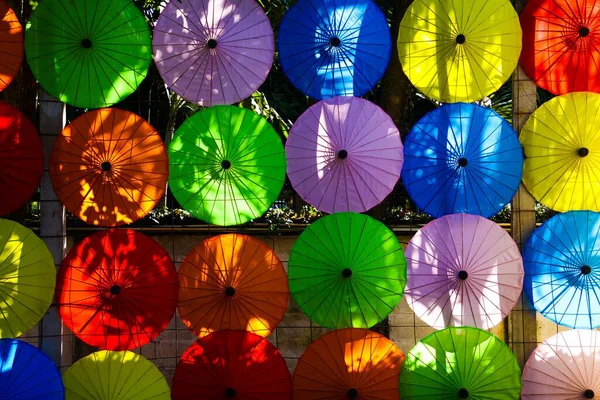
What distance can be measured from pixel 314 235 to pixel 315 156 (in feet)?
1.58

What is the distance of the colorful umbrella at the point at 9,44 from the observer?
14.6 ft

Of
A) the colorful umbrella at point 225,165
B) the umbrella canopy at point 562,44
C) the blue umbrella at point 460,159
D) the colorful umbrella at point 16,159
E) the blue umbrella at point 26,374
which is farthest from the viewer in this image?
the umbrella canopy at point 562,44

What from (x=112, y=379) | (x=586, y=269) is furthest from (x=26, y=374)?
(x=586, y=269)

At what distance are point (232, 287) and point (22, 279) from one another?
1226 mm

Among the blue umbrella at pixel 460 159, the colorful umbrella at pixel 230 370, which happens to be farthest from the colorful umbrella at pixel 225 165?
the blue umbrella at pixel 460 159

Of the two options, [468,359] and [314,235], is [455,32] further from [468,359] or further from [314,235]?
[468,359]

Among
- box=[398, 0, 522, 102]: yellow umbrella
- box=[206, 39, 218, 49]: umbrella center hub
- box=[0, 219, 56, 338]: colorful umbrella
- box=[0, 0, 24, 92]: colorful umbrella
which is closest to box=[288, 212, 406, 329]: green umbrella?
box=[398, 0, 522, 102]: yellow umbrella

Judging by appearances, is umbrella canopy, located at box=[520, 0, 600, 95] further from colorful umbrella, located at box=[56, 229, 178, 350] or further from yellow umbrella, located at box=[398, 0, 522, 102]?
colorful umbrella, located at box=[56, 229, 178, 350]

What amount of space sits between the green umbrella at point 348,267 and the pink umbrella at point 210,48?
40.3 inches

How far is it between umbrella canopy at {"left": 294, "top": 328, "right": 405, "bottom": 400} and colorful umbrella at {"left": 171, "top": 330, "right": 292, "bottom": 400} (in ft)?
0.53

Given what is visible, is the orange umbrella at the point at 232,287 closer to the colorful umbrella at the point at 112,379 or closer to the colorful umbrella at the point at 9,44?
the colorful umbrella at the point at 112,379

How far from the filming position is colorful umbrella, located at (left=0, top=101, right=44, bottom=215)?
4.40 m

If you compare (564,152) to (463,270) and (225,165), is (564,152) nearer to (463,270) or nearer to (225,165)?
(463,270)

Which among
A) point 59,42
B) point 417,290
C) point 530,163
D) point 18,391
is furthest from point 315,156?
point 18,391
